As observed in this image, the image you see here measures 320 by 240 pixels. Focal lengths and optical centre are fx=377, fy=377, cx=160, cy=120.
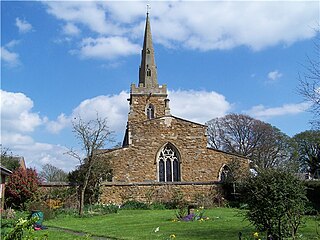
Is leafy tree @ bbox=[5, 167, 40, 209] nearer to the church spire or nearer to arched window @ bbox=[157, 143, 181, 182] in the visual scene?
arched window @ bbox=[157, 143, 181, 182]

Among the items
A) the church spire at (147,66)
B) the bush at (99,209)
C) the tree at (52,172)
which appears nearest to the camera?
the bush at (99,209)

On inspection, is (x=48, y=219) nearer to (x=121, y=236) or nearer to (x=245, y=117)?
(x=121, y=236)

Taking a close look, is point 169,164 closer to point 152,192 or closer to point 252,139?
point 152,192

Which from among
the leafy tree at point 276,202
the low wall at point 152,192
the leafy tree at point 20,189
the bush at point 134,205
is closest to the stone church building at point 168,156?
the low wall at point 152,192

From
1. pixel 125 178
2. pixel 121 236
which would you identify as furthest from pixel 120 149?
pixel 121 236

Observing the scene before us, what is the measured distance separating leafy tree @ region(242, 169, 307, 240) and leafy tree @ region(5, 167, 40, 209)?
17428mm

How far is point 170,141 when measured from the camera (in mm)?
31250

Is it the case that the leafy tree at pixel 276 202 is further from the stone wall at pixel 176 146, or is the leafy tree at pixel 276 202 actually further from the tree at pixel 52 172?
the tree at pixel 52 172

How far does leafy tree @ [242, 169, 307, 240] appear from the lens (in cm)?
858

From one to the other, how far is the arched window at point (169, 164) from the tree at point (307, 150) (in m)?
23.1

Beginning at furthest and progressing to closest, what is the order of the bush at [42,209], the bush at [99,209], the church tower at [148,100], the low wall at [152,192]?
the church tower at [148,100] < the low wall at [152,192] < the bush at [99,209] < the bush at [42,209]

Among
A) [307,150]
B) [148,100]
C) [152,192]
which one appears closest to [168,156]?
[152,192]

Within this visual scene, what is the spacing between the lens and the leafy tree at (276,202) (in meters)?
8.58

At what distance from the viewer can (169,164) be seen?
31125 mm
